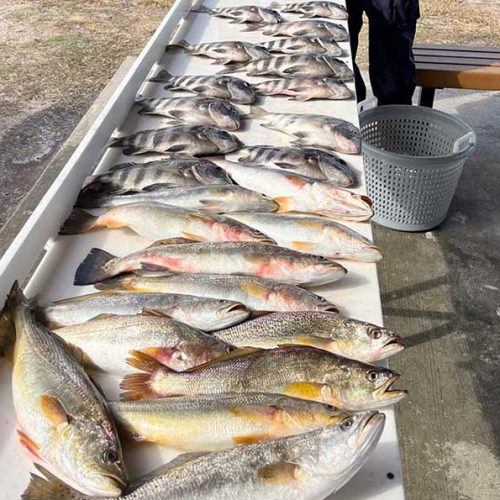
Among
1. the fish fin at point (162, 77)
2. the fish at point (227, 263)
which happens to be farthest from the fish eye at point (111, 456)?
the fish fin at point (162, 77)

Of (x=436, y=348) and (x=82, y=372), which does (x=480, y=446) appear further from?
(x=82, y=372)

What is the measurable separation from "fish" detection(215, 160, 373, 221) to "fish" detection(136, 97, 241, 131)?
1.84 feet

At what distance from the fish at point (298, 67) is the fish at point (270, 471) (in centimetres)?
251

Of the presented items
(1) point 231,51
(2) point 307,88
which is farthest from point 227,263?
(1) point 231,51

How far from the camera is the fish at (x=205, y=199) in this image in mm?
2345

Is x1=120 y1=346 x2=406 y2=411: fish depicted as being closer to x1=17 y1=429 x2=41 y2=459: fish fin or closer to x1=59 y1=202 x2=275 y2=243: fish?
x1=17 y1=429 x2=41 y2=459: fish fin

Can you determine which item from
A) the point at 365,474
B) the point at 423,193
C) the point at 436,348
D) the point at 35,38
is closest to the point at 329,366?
the point at 365,474

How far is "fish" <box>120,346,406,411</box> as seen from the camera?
157 cm

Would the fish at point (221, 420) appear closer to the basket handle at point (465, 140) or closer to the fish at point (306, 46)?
the fish at point (306, 46)

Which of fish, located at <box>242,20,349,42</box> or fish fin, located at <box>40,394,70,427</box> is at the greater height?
fish fin, located at <box>40,394,70,427</box>

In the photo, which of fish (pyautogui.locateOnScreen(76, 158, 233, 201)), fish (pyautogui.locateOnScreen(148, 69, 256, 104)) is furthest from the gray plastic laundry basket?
fish (pyautogui.locateOnScreen(76, 158, 233, 201))

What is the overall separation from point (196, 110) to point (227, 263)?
1.25m

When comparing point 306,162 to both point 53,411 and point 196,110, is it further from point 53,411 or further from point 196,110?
point 53,411

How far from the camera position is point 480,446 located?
294 cm
